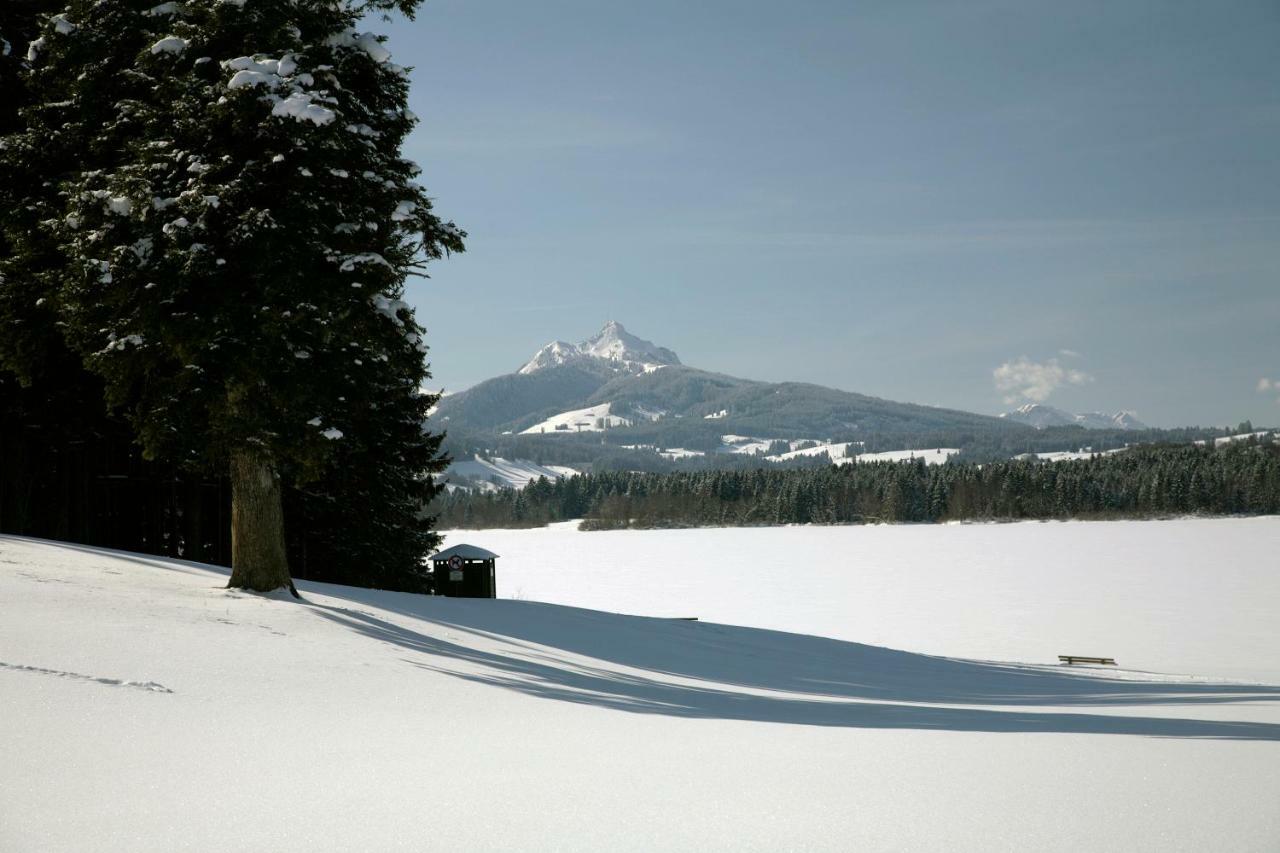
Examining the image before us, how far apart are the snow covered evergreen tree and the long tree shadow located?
3.32 m

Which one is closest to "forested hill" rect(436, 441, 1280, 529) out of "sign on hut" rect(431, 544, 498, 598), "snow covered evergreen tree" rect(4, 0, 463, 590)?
"sign on hut" rect(431, 544, 498, 598)

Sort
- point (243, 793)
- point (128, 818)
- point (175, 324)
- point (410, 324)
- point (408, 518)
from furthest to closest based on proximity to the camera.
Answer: point (408, 518) → point (410, 324) → point (175, 324) → point (243, 793) → point (128, 818)

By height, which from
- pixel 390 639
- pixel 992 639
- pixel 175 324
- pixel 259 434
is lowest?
pixel 992 639

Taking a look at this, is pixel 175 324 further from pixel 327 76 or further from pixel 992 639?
pixel 992 639

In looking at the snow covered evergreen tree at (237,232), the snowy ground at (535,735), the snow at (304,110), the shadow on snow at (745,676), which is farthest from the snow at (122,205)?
the shadow on snow at (745,676)

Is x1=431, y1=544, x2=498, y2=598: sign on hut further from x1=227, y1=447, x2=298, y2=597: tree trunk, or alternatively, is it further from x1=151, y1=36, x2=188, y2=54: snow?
x1=151, y1=36, x2=188, y2=54: snow

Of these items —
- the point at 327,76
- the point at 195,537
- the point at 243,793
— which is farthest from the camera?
the point at 195,537

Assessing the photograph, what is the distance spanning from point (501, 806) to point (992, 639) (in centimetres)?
3074

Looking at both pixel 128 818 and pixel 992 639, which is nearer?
pixel 128 818

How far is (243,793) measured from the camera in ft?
17.9

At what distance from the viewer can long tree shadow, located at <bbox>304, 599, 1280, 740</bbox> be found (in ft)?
33.2

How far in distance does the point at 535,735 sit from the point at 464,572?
23640 mm

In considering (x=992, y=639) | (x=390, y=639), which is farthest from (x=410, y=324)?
(x=992, y=639)

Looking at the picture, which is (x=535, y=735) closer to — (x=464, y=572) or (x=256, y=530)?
(x=256, y=530)
